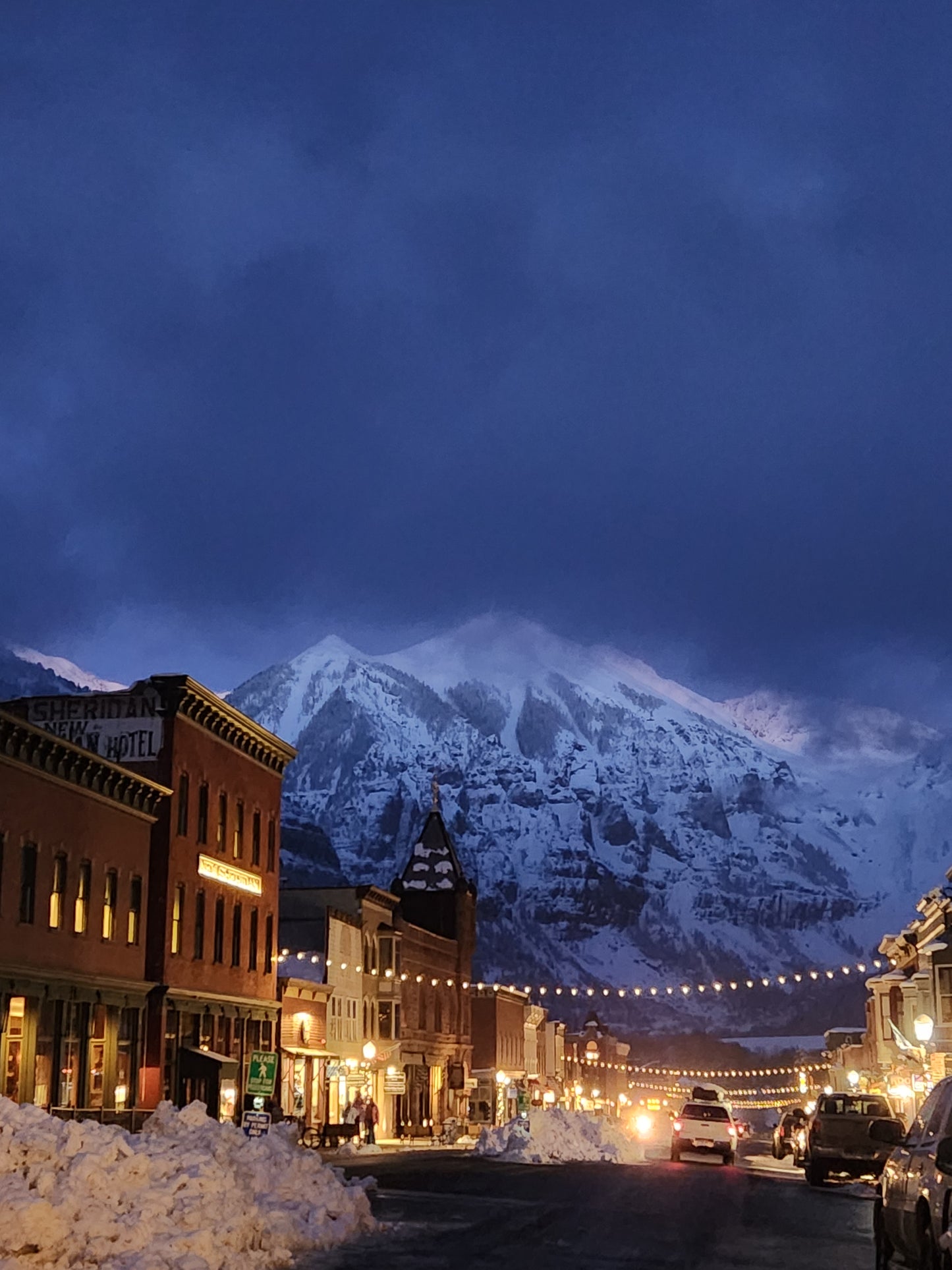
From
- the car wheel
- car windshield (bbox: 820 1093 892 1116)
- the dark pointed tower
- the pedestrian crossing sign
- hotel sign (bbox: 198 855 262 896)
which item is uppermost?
the dark pointed tower

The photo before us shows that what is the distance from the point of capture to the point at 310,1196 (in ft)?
64.4

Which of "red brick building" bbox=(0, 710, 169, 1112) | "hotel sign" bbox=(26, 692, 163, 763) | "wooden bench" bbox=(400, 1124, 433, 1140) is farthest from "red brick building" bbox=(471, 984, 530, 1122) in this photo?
"red brick building" bbox=(0, 710, 169, 1112)

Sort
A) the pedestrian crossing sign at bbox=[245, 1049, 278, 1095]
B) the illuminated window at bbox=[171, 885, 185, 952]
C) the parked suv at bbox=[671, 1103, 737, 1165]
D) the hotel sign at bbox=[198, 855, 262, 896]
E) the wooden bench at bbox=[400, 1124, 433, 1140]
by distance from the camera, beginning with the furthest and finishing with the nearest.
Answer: the wooden bench at bbox=[400, 1124, 433, 1140], the hotel sign at bbox=[198, 855, 262, 896], the illuminated window at bbox=[171, 885, 185, 952], the parked suv at bbox=[671, 1103, 737, 1165], the pedestrian crossing sign at bbox=[245, 1049, 278, 1095]

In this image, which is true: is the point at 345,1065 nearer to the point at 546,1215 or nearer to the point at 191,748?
the point at 191,748

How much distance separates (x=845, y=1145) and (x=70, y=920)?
21130 millimetres

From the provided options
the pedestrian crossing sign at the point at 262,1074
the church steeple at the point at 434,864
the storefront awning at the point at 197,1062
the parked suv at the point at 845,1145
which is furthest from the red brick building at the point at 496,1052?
the pedestrian crossing sign at the point at 262,1074

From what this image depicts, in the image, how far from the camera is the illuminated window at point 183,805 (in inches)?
1929

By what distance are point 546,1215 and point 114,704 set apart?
100ft

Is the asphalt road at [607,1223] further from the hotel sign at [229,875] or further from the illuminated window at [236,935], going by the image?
the illuminated window at [236,935]

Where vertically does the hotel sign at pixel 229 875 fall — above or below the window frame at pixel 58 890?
above

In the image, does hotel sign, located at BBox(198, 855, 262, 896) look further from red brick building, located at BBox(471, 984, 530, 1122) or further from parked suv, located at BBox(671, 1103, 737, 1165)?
red brick building, located at BBox(471, 984, 530, 1122)

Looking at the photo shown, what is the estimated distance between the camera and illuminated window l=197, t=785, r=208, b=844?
168ft

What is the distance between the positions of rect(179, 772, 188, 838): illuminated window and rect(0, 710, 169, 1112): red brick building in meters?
1.54

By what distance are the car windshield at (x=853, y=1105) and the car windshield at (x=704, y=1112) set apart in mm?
11302
